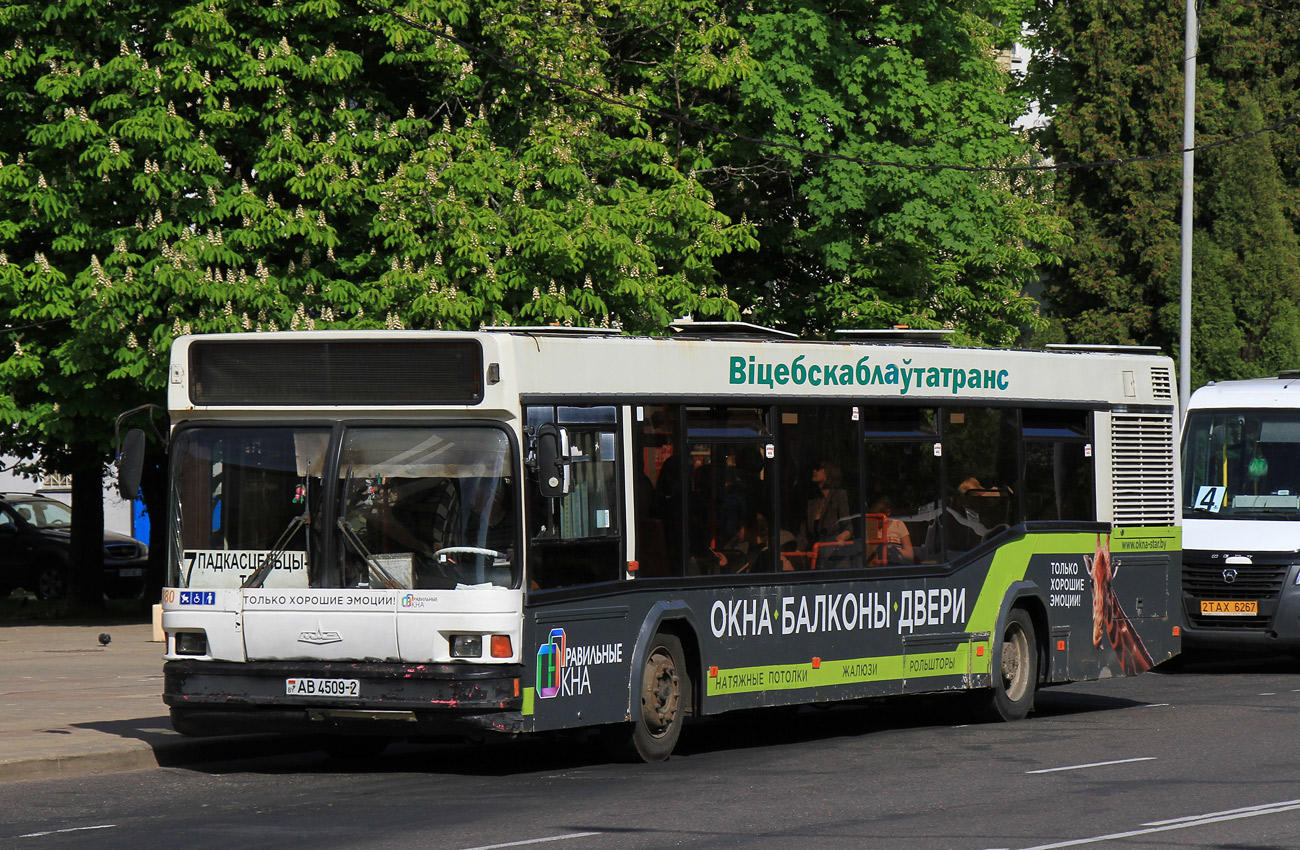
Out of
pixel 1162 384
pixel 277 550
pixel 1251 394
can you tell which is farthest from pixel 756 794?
pixel 1251 394

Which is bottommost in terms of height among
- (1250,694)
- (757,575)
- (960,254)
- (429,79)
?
(1250,694)

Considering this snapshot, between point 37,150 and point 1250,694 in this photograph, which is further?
point 37,150

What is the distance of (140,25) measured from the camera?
24.5m

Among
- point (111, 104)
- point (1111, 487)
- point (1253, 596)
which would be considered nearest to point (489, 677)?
point (1111, 487)

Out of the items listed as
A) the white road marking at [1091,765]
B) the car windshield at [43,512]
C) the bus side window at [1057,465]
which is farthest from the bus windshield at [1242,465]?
the car windshield at [43,512]

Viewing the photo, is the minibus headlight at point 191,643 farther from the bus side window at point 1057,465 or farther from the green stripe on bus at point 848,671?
the bus side window at point 1057,465

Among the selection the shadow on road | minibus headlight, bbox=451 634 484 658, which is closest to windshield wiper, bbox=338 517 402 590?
minibus headlight, bbox=451 634 484 658

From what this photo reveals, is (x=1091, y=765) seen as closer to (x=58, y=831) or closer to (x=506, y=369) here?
(x=506, y=369)

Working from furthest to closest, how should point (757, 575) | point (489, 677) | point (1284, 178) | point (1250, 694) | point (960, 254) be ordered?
point (1284, 178) < point (960, 254) < point (1250, 694) < point (757, 575) < point (489, 677)

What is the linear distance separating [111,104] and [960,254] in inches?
469

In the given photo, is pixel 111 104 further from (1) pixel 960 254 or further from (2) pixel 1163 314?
(2) pixel 1163 314

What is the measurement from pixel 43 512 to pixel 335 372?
83.2ft

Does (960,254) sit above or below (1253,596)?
above

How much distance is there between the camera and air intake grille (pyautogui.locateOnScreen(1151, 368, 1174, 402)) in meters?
16.9
